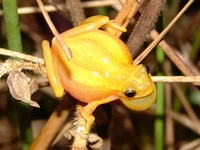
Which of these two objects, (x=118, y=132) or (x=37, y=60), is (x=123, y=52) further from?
(x=118, y=132)

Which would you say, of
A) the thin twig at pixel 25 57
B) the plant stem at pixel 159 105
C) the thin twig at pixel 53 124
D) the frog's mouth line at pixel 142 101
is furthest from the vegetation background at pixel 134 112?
the frog's mouth line at pixel 142 101

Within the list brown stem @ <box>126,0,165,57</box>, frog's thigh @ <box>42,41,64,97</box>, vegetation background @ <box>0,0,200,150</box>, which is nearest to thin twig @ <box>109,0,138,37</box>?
brown stem @ <box>126,0,165,57</box>

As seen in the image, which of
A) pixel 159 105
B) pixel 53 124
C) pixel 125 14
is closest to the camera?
pixel 125 14

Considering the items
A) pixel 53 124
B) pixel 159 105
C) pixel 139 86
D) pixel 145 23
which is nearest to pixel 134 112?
pixel 159 105

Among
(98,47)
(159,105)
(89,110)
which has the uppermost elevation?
(98,47)

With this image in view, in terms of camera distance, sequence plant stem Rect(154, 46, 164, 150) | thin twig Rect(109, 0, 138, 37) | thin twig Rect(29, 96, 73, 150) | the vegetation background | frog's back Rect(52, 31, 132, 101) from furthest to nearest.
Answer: the vegetation background, plant stem Rect(154, 46, 164, 150), thin twig Rect(29, 96, 73, 150), thin twig Rect(109, 0, 138, 37), frog's back Rect(52, 31, 132, 101)

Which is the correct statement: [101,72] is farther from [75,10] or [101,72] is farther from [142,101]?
[75,10]

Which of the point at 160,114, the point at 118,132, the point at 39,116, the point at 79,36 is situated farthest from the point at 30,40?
the point at 79,36

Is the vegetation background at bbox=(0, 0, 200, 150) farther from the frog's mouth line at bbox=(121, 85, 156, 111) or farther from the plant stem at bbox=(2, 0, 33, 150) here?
the frog's mouth line at bbox=(121, 85, 156, 111)

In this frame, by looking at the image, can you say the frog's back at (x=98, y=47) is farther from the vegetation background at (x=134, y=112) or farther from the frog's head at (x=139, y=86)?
the vegetation background at (x=134, y=112)

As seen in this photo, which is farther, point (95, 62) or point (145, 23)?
point (145, 23)
